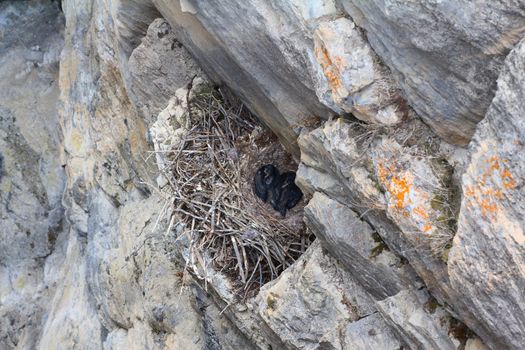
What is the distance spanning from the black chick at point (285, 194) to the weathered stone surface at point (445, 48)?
1597 mm

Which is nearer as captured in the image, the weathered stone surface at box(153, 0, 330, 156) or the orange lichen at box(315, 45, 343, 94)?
the orange lichen at box(315, 45, 343, 94)

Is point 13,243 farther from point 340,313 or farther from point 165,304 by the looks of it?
point 340,313

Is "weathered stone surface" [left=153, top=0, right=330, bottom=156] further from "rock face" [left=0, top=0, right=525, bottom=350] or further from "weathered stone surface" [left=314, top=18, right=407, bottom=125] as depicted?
"weathered stone surface" [left=314, top=18, right=407, bottom=125]

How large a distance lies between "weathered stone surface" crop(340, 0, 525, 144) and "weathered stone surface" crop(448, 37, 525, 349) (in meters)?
0.13

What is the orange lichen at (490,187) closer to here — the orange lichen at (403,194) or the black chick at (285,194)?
the orange lichen at (403,194)

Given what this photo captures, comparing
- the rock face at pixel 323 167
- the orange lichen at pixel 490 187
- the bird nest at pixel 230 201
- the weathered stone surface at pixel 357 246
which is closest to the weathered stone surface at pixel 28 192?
the rock face at pixel 323 167

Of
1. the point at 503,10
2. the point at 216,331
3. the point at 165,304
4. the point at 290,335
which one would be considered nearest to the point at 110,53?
the point at 165,304

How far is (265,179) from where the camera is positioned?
13.5 feet

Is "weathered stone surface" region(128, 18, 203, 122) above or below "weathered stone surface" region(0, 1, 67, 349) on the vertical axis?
above

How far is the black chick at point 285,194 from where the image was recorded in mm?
4102

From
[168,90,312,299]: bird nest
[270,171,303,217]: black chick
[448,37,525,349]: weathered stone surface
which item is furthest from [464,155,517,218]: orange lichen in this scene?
[270,171,303,217]: black chick

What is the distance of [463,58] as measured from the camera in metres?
2.34

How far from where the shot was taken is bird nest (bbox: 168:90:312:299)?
3777 mm

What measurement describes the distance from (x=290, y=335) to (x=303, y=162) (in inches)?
35.3
